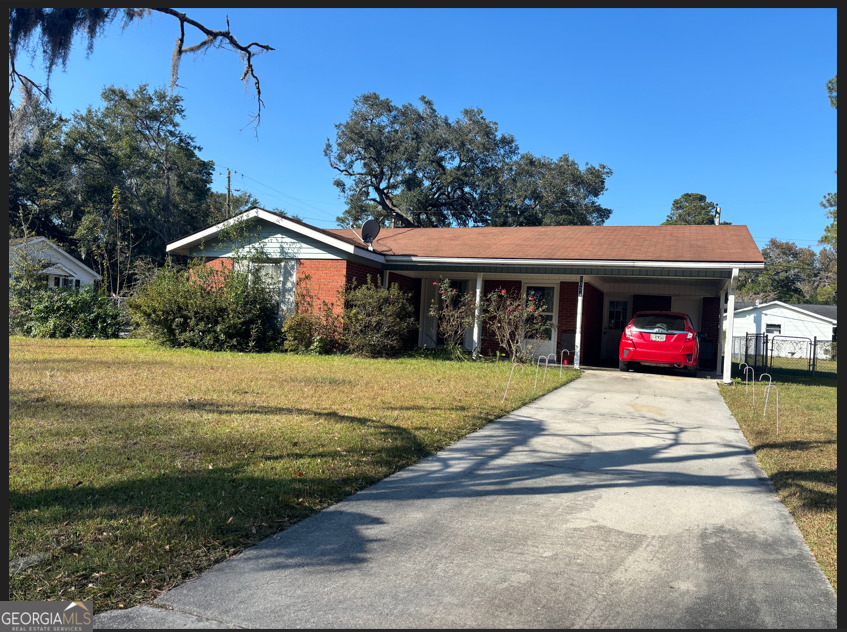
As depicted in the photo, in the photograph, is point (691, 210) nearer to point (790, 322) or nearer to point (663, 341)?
point (790, 322)

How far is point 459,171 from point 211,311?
90.6 feet

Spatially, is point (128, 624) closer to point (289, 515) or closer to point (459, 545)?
point (289, 515)

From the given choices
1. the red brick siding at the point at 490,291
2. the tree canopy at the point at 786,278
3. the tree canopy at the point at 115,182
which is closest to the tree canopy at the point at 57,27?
the red brick siding at the point at 490,291

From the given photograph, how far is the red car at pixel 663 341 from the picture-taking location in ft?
44.2

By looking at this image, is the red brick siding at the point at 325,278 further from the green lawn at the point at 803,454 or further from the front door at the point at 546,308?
the green lawn at the point at 803,454

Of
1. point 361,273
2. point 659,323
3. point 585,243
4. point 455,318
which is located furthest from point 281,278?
point 659,323

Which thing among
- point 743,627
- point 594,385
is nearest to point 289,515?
point 743,627

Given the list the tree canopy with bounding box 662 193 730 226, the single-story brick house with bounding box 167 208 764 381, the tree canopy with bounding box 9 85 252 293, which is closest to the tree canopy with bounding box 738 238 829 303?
the tree canopy with bounding box 662 193 730 226

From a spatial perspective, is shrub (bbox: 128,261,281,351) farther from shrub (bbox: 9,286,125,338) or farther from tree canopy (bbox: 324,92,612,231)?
tree canopy (bbox: 324,92,612,231)

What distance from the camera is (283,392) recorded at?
29.9 ft

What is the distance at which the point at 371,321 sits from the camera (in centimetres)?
1516

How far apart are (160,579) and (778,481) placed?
5277mm

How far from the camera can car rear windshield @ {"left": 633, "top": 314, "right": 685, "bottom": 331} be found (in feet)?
44.9

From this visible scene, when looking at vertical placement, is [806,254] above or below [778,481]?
above
